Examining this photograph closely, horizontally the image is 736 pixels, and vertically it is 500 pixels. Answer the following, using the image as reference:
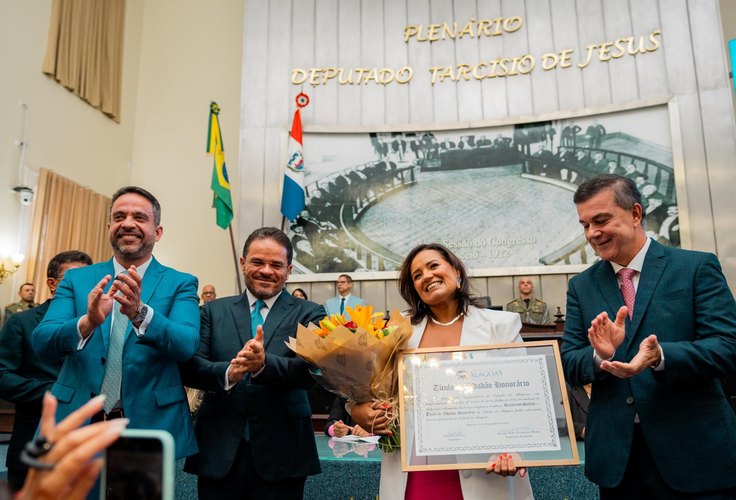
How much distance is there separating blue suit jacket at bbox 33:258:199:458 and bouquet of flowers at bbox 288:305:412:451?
14.1 inches

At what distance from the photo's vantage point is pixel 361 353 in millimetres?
1645

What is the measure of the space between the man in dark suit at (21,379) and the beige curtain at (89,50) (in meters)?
7.37

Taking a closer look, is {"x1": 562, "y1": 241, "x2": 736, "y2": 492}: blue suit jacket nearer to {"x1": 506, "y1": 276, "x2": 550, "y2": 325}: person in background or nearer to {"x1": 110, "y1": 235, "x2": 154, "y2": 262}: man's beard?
{"x1": 110, "y1": 235, "x2": 154, "y2": 262}: man's beard

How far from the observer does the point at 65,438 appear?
2.18ft

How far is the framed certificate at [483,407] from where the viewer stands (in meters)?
1.54

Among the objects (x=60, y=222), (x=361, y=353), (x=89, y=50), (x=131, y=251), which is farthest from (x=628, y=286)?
(x=89, y=50)

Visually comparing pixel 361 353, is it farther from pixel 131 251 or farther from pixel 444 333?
pixel 131 251

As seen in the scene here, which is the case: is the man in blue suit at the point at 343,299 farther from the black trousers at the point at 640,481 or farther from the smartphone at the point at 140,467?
the smartphone at the point at 140,467

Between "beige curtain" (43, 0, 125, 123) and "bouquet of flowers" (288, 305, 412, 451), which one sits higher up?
"beige curtain" (43, 0, 125, 123)

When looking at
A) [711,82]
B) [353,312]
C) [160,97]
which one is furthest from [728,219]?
[160,97]

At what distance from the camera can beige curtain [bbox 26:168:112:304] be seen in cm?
809

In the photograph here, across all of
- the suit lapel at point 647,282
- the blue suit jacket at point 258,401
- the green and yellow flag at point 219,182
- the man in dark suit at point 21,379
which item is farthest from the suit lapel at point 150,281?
the green and yellow flag at point 219,182

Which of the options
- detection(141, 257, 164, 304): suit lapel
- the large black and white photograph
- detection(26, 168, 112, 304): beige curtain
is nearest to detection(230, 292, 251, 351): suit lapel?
detection(141, 257, 164, 304): suit lapel

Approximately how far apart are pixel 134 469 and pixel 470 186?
23.5ft
